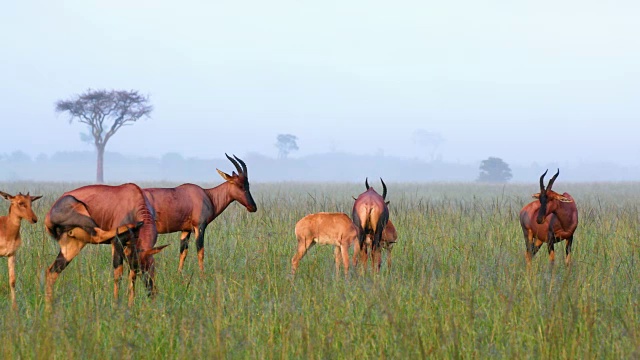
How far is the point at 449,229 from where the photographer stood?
12.9 m

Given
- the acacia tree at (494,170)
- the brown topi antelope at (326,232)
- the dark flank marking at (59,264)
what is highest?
the acacia tree at (494,170)

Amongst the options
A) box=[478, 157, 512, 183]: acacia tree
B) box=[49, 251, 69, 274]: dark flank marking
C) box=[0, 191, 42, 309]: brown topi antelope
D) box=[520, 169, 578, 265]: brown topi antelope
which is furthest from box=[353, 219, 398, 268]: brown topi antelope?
box=[478, 157, 512, 183]: acacia tree

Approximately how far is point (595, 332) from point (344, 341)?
217 cm

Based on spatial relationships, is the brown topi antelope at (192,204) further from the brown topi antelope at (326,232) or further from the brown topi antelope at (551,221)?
the brown topi antelope at (551,221)

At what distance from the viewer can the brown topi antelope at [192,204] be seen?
9.41 meters

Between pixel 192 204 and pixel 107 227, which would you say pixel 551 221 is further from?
pixel 107 227

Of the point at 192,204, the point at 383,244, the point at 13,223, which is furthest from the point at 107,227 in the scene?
the point at 383,244

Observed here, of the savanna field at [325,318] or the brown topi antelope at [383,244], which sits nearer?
the savanna field at [325,318]

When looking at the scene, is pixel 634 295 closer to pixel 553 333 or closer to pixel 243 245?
pixel 553 333

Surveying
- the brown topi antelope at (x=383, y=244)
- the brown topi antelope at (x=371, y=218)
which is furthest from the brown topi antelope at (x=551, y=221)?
the brown topi antelope at (x=371, y=218)

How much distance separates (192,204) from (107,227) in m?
2.60

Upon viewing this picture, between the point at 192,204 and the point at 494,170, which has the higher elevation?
the point at 494,170

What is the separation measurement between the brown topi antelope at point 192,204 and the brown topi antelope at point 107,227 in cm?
184

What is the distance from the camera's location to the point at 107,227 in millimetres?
7234
